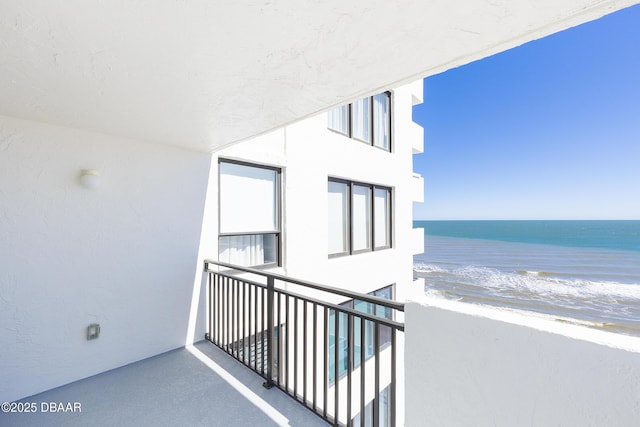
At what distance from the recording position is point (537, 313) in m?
12.1

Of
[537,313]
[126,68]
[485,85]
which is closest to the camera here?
[126,68]

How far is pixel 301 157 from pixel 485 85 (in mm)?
18129

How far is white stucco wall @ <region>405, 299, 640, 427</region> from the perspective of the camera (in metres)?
0.93

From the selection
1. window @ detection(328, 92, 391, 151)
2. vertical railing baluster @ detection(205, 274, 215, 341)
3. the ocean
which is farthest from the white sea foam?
vertical railing baluster @ detection(205, 274, 215, 341)

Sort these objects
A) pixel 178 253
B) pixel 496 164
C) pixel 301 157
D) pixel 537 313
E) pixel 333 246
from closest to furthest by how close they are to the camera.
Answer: pixel 178 253 → pixel 301 157 → pixel 333 246 → pixel 537 313 → pixel 496 164

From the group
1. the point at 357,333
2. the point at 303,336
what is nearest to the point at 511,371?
the point at 303,336

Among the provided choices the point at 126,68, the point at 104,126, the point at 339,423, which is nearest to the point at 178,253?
the point at 104,126

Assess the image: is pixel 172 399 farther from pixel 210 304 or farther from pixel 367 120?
pixel 367 120

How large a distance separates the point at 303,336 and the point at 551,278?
20.6m

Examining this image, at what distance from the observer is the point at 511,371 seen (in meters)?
1.10

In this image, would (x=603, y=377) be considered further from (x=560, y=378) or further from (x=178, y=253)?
(x=178, y=253)

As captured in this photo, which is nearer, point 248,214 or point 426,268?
point 248,214

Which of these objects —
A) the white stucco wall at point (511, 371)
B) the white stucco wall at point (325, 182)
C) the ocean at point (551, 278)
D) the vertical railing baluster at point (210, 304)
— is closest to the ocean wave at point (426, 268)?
the ocean at point (551, 278)

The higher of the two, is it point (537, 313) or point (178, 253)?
point (178, 253)
